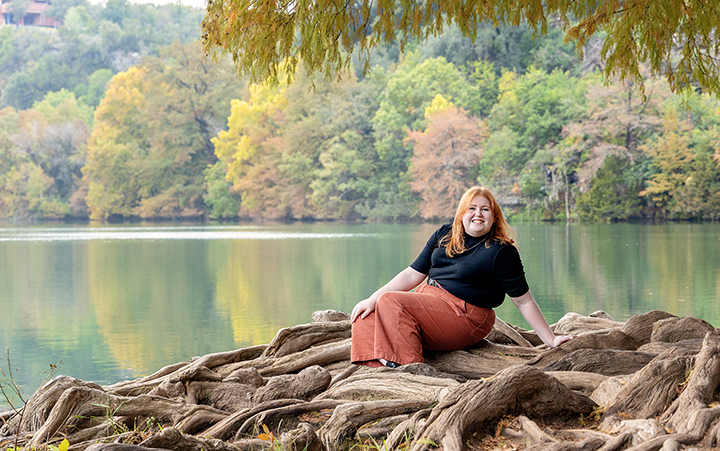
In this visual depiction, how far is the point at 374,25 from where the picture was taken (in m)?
5.68

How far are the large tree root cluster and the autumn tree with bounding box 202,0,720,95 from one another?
6.55 feet

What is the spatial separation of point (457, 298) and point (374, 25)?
7.74ft

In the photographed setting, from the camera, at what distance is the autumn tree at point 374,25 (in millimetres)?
5027

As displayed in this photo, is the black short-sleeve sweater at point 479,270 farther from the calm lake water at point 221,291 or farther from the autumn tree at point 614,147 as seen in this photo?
the autumn tree at point 614,147

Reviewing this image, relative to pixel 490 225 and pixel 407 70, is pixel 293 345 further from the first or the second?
pixel 407 70

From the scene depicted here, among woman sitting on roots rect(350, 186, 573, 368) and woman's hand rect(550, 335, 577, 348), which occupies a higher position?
woman sitting on roots rect(350, 186, 573, 368)

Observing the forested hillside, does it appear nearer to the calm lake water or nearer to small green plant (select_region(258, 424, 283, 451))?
the calm lake water

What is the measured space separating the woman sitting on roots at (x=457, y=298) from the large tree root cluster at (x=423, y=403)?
0.17 metres

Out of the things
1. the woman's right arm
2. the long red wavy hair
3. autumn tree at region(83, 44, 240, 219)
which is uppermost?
autumn tree at region(83, 44, 240, 219)

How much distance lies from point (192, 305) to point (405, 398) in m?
8.81

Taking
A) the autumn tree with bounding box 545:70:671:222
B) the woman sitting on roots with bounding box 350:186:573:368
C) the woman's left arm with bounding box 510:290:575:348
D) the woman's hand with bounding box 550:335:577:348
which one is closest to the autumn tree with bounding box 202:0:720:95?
the woman sitting on roots with bounding box 350:186:573:368

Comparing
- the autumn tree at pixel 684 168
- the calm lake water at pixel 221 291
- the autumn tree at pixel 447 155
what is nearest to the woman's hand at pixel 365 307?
the calm lake water at pixel 221 291

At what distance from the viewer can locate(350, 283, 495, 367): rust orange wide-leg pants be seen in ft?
14.0

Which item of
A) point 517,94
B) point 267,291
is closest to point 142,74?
point 517,94
